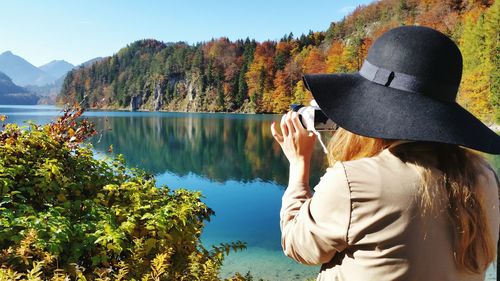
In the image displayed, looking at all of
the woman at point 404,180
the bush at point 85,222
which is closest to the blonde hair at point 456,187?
the woman at point 404,180

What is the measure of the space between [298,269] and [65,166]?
642cm

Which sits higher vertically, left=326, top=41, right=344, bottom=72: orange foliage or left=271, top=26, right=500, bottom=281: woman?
left=326, top=41, right=344, bottom=72: orange foliage

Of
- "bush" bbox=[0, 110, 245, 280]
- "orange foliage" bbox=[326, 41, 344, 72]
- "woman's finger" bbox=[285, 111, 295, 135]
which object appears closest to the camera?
"woman's finger" bbox=[285, 111, 295, 135]

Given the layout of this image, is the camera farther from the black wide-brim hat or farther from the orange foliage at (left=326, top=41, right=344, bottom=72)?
the orange foliage at (left=326, top=41, right=344, bottom=72)

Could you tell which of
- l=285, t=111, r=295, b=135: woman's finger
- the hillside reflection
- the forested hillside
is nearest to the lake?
the hillside reflection

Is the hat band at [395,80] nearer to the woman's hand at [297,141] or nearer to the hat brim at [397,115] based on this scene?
the hat brim at [397,115]

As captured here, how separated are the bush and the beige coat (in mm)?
1211

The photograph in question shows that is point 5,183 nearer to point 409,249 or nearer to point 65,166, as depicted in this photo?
point 65,166

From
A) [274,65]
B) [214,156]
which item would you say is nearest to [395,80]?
[214,156]

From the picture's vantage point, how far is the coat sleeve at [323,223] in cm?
98

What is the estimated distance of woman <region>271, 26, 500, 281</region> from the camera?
97 cm

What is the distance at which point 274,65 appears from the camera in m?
92.7

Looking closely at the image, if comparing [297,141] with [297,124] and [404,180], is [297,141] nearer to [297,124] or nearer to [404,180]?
[297,124]

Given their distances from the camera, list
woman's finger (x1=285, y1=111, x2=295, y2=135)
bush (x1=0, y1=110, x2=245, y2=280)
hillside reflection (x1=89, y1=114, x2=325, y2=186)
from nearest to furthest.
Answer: woman's finger (x1=285, y1=111, x2=295, y2=135), bush (x1=0, y1=110, x2=245, y2=280), hillside reflection (x1=89, y1=114, x2=325, y2=186)
